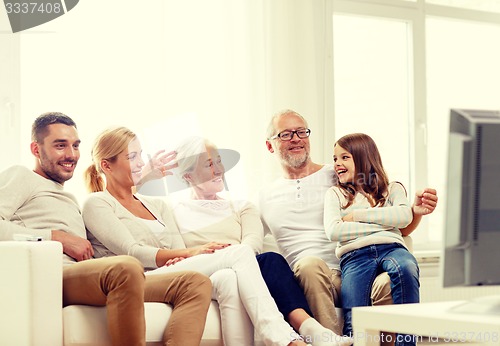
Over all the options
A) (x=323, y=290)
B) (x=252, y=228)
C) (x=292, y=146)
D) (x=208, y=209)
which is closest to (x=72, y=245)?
(x=208, y=209)

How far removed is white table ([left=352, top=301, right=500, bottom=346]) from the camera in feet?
4.92

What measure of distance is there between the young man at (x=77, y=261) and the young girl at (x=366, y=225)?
0.64m

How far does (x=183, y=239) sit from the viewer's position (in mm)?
3367

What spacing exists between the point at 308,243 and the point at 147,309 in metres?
0.93

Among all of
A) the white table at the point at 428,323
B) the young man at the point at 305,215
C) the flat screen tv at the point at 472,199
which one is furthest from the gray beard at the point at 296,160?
Result: the flat screen tv at the point at 472,199

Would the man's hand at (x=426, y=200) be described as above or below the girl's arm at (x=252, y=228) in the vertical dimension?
above

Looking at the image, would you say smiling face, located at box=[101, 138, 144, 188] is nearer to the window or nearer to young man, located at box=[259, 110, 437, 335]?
young man, located at box=[259, 110, 437, 335]

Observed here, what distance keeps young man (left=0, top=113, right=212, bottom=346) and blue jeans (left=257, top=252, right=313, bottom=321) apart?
306 mm

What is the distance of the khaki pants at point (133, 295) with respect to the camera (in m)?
2.57

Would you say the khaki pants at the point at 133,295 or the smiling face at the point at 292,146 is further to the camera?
the smiling face at the point at 292,146

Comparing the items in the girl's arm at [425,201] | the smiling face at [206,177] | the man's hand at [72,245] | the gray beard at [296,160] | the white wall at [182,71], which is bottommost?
the man's hand at [72,245]

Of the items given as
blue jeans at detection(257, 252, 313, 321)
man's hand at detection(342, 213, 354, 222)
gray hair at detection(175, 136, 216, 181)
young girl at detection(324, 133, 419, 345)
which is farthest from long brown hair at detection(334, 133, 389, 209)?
gray hair at detection(175, 136, 216, 181)

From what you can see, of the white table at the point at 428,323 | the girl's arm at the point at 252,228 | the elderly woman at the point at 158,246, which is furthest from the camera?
the girl's arm at the point at 252,228

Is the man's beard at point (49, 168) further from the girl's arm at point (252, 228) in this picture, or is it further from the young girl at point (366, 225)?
the young girl at point (366, 225)
